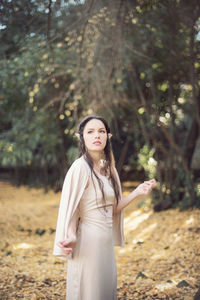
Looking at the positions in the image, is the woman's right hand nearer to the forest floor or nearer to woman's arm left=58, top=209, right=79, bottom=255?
woman's arm left=58, top=209, right=79, bottom=255

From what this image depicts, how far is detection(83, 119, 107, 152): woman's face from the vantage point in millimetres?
2027

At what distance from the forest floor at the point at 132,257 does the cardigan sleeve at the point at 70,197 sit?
1.46 metres

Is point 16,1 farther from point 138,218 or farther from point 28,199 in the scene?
point 28,199

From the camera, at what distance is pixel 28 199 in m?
8.52

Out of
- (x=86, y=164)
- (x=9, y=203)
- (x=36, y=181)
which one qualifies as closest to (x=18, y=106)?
(x=9, y=203)

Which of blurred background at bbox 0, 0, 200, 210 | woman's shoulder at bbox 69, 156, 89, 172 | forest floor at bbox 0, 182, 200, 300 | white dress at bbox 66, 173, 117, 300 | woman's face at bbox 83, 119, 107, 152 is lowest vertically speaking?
forest floor at bbox 0, 182, 200, 300

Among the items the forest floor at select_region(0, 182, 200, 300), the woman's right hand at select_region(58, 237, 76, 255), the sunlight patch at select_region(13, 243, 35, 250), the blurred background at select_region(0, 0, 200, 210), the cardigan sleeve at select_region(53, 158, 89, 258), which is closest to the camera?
the woman's right hand at select_region(58, 237, 76, 255)

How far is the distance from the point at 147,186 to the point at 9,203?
22.2ft

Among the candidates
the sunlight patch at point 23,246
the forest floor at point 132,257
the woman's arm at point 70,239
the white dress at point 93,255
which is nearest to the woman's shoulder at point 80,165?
the white dress at point 93,255

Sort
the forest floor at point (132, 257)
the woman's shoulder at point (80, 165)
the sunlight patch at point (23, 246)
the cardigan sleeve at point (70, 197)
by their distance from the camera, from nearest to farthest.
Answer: the cardigan sleeve at point (70, 197)
the woman's shoulder at point (80, 165)
the forest floor at point (132, 257)
the sunlight patch at point (23, 246)

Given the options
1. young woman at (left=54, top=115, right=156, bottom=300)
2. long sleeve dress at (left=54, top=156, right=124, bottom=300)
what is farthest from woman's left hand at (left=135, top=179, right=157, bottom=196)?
long sleeve dress at (left=54, top=156, right=124, bottom=300)

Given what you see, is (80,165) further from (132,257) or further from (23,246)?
(23,246)

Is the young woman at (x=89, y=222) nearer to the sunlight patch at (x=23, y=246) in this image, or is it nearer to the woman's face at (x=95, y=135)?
the woman's face at (x=95, y=135)

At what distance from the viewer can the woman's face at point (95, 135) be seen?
79.8 inches
